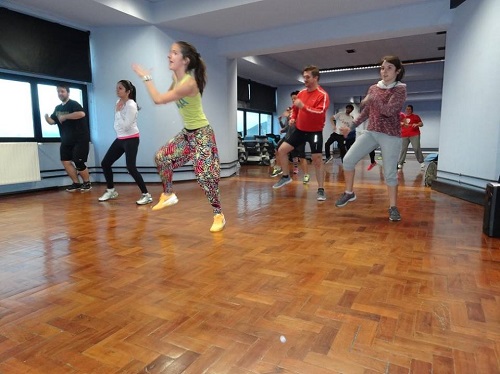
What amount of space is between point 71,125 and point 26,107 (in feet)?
3.42

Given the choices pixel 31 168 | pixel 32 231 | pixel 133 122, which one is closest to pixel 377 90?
pixel 133 122

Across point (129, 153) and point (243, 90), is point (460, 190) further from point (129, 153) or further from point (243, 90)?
point (243, 90)

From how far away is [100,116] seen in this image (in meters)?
6.18

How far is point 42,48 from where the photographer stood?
5336 mm

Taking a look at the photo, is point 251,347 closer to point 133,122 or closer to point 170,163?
point 170,163

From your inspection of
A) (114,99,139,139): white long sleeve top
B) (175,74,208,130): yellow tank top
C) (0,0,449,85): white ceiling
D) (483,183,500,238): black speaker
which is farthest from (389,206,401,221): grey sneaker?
(0,0,449,85): white ceiling

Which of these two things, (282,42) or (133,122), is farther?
(282,42)

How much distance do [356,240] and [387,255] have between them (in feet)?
1.15

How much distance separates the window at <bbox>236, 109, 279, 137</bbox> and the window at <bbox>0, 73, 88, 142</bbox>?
6.42 m

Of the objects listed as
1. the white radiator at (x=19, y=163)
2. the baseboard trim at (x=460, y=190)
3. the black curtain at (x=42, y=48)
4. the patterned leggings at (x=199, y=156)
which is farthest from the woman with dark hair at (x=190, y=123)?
the black curtain at (x=42, y=48)

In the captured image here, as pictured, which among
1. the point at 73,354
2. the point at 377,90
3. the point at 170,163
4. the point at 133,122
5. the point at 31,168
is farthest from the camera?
the point at 31,168

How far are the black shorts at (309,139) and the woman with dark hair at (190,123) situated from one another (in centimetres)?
184

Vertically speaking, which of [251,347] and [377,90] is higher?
[377,90]

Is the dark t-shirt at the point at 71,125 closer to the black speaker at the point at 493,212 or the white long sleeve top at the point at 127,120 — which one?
the white long sleeve top at the point at 127,120
